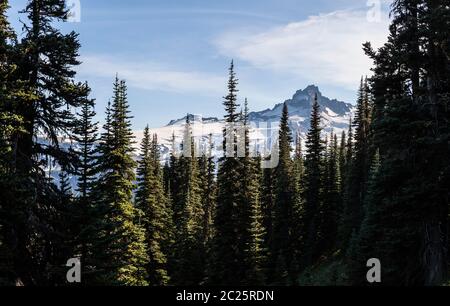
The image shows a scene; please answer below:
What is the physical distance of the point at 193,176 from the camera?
7006cm

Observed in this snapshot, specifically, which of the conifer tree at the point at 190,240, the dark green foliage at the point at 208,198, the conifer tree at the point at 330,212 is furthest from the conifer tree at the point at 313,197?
the conifer tree at the point at 190,240

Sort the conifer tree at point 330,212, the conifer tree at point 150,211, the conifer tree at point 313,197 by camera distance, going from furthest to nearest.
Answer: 1. the conifer tree at point 330,212
2. the conifer tree at point 313,197
3. the conifer tree at point 150,211

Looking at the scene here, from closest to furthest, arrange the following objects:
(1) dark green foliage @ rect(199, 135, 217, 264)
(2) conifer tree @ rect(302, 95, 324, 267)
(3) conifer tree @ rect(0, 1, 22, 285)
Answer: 1. (3) conifer tree @ rect(0, 1, 22, 285)
2. (1) dark green foliage @ rect(199, 135, 217, 264)
3. (2) conifer tree @ rect(302, 95, 324, 267)

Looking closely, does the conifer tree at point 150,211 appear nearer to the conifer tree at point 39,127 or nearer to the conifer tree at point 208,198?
the conifer tree at point 208,198

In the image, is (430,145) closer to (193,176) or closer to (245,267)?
(245,267)

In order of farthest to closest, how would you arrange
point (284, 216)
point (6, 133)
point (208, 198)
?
point (208, 198) → point (284, 216) → point (6, 133)

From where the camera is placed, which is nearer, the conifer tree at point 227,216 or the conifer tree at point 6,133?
the conifer tree at point 6,133

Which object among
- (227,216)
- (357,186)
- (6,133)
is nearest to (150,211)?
(227,216)

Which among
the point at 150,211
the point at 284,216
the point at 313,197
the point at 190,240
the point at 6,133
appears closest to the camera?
the point at 6,133

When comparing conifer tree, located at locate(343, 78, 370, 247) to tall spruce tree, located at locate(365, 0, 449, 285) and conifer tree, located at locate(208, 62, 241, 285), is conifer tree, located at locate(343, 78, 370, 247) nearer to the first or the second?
conifer tree, located at locate(208, 62, 241, 285)

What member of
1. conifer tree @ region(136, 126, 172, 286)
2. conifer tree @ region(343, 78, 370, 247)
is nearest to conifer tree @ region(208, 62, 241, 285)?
conifer tree @ region(136, 126, 172, 286)

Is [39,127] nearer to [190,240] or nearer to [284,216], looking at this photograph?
[190,240]

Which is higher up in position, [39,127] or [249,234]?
[39,127]
